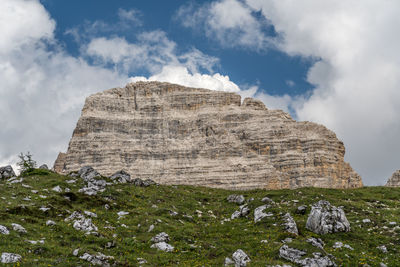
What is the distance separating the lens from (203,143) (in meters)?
161

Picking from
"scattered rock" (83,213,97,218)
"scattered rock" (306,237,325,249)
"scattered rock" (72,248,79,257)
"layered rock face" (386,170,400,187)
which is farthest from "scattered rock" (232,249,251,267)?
"layered rock face" (386,170,400,187)

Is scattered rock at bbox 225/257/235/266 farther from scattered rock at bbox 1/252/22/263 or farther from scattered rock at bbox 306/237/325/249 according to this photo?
scattered rock at bbox 1/252/22/263

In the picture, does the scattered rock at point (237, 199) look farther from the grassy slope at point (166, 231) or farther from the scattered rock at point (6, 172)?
the scattered rock at point (6, 172)

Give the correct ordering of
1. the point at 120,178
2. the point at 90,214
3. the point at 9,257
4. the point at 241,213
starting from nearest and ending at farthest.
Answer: the point at 9,257 < the point at 90,214 < the point at 241,213 < the point at 120,178

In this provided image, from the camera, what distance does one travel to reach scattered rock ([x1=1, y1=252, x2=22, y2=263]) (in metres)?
21.4

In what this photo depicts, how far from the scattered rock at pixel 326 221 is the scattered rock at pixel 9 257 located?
894 inches

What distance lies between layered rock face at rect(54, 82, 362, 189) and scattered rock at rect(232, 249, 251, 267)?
122 metres

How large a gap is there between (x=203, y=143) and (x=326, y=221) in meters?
129

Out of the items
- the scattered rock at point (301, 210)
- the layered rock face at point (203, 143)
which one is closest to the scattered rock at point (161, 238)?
the scattered rock at point (301, 210)

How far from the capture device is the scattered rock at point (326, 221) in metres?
31.8

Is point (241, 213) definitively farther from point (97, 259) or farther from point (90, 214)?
point (97, 259)

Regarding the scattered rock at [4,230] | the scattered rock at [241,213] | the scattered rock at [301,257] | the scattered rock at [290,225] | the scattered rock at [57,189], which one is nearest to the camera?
the scattered rock at [301,257]

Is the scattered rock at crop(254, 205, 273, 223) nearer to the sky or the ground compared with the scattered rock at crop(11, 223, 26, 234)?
nearer to the sky

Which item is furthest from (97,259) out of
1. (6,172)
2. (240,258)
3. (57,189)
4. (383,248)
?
(6,172)
